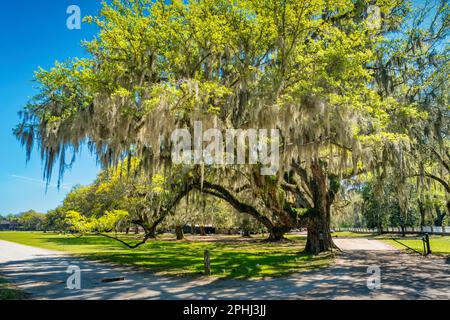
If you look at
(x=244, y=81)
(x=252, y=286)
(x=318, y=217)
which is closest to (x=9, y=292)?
(x=252, y=286)

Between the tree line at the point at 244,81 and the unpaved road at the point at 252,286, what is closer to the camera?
the unpaved road at the point at 252,286

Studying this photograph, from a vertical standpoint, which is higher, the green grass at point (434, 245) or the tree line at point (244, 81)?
the tree line at point (244, 81)

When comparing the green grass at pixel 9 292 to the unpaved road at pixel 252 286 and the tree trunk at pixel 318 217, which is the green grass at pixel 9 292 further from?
the tree trunk at pixel 318 217

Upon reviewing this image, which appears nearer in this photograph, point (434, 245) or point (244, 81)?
point (244, 81)

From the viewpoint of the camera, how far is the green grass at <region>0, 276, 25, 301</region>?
821cm

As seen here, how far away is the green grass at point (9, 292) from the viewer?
8.21m

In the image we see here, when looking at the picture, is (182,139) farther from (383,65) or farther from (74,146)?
(383,65)

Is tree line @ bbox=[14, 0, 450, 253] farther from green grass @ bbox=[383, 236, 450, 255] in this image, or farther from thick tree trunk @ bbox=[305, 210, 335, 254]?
green grass @ bbox=[383, 236, 450, 255]

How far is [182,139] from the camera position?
41.5ft

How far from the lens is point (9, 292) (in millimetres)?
8797

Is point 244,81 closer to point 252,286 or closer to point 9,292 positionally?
point 252,286

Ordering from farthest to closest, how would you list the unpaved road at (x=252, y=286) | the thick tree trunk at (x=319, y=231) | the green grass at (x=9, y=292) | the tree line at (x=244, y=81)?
1. the thick tree trunk at (x=319, y=231)
2. the tree line at (x=244, y=81)
3. the unpaved road at (x=252, y=286)
4. the green grass at (x=9, y=292)

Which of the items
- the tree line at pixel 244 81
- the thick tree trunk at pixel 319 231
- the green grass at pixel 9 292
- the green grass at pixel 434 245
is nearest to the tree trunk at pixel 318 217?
the thick tree trunk at pixel 319 231

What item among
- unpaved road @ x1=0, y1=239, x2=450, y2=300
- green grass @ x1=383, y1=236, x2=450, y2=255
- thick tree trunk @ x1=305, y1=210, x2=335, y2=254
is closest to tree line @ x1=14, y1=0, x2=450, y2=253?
unpaved road @ x1=0, y1=239, x2=450, y2=300
